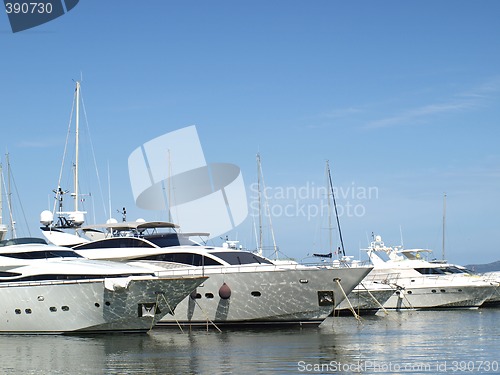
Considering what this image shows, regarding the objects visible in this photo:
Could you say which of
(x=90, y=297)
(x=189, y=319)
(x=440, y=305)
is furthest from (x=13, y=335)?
(x=440, y=305)

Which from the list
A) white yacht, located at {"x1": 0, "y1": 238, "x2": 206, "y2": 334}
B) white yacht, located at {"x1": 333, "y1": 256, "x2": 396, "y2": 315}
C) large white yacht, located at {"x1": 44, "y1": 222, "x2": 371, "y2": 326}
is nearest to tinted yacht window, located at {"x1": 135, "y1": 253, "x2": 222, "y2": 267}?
large white yacht, located at {"x1": 44, "y1": 222, "x2": 371, "y2": 326}

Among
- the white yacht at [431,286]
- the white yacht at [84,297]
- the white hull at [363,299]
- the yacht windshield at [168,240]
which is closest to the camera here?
the white yacht at [84,297]

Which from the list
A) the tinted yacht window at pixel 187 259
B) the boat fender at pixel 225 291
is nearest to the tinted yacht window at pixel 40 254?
the tinted yacht window at pixel 187 259

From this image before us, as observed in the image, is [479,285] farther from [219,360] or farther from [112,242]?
[219,360]

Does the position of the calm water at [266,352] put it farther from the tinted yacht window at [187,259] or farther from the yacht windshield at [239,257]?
the yacht windshield at [239,257]

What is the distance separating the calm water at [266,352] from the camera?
20984 millimetres

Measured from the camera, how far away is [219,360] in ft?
73.5

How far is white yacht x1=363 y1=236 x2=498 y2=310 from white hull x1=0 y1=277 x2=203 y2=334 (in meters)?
19.6

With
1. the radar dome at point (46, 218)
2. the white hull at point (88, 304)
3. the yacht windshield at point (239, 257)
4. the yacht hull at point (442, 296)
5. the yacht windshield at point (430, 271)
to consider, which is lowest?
the yacht hull at point (442, 296)

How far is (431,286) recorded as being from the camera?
4694 centimetres

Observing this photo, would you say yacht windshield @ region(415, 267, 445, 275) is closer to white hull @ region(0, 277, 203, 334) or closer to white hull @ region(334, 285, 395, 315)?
white hull @ region(334, 285, 395, 315)

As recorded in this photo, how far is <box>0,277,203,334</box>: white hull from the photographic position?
2725cm

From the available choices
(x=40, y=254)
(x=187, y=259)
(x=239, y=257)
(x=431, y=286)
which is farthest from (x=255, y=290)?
(x=431, y=286)

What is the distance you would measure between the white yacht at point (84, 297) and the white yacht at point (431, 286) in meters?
19.7
